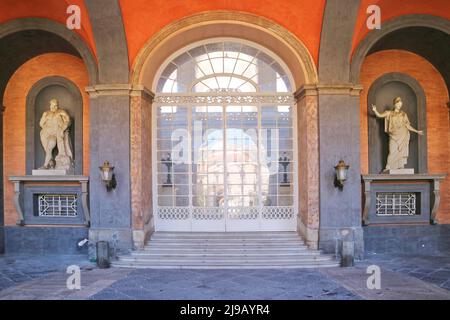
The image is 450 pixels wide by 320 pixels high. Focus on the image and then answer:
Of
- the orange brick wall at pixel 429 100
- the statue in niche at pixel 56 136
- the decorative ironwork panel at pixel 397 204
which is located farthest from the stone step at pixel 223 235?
the statue in niche at pixel 56 136

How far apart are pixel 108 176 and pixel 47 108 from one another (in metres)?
3.15

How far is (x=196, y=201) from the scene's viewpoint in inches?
386

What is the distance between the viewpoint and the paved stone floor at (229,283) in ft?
21.0

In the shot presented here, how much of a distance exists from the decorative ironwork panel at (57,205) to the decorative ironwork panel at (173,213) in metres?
2.05

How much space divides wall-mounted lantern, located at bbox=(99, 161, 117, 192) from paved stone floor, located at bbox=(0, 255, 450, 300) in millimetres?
1656

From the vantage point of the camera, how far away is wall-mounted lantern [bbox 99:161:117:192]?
28.1 feet

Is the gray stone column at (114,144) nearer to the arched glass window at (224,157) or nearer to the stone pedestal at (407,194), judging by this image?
the arched glass window at (224,157)

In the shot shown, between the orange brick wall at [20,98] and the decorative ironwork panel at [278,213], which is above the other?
the orange brick wall at [20,98]

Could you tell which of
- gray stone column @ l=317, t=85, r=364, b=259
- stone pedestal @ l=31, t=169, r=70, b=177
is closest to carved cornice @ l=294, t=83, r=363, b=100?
gray stone column @ l=317, t=85, r=364, b=259

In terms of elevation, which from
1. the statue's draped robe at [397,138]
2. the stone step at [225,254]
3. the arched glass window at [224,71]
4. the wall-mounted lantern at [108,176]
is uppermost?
the arched glass window at [224,71]

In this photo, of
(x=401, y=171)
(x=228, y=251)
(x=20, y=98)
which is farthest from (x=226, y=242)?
(x=20, y=98)

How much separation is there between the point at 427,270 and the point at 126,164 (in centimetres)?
631

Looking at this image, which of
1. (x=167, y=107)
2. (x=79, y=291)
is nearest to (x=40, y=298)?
(x=79, y=291)

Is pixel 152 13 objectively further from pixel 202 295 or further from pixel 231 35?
pixel 202 295
